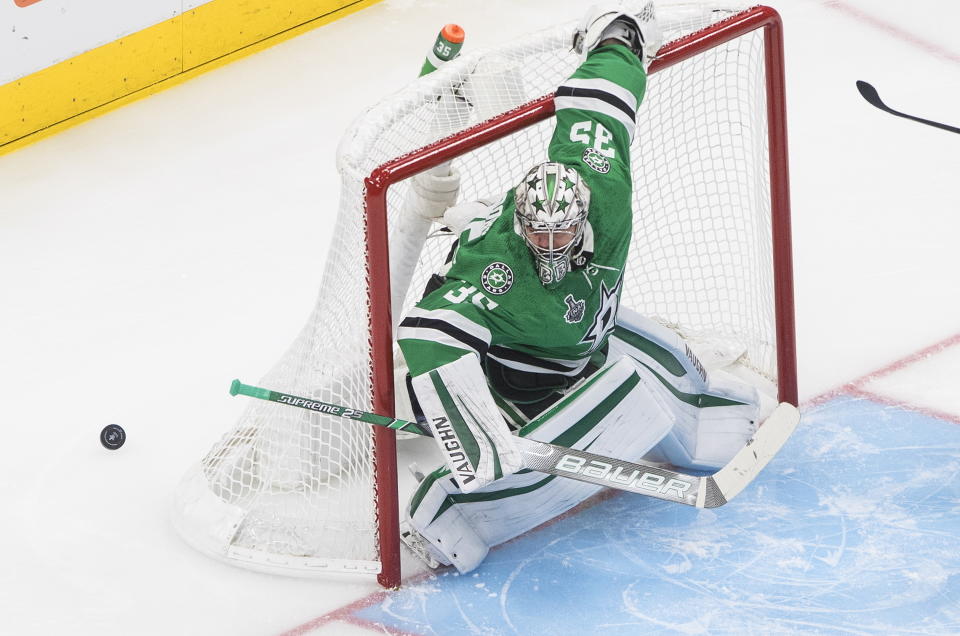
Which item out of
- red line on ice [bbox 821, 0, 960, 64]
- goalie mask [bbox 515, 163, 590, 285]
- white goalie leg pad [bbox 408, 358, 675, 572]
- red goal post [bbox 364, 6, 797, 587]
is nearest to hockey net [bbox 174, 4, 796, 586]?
red goal post [bbox 364, 6, 797, 587]

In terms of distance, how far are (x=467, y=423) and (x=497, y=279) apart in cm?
31

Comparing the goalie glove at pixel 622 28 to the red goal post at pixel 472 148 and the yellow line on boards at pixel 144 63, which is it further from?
the yellow line on boards at pixel 144 63

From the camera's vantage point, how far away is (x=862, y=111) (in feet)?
18.1

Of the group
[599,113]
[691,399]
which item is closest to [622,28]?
[599,113]

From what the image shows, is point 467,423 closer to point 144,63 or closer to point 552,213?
point 552,213

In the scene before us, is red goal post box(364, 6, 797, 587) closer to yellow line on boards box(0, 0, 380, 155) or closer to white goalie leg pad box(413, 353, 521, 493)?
white goalie leg pad box(413, 353, 521, 493)

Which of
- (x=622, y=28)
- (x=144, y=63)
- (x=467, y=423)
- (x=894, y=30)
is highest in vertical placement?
(x=144, y=63)

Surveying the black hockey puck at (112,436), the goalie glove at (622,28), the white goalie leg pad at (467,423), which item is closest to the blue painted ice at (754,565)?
the white goalie leg pad at (467,423)

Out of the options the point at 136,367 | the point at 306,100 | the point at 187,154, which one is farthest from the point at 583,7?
the point at 136,367

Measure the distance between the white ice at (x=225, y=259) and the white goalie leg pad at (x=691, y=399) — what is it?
0.36 m

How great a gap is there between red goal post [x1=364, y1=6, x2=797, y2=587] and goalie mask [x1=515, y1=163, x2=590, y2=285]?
0.21 m

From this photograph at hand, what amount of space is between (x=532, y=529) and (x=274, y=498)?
0.63 m

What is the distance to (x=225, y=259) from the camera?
4895mm

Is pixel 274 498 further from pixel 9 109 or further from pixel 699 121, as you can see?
pixel 9 109
